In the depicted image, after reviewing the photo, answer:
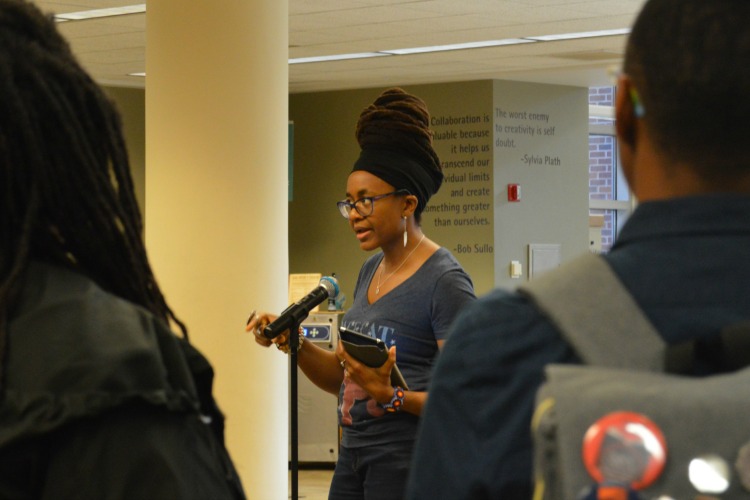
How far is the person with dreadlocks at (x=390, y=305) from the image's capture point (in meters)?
2.73

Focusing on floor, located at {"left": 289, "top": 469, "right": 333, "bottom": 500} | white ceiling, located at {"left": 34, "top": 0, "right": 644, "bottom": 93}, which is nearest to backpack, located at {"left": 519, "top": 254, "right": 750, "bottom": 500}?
white ceiling, located at {"left": 34, "top": 0, "right": 644, "bottom": 93}

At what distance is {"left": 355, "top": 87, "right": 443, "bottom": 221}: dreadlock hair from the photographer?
307 cm

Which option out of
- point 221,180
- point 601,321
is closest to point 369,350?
point 601,321

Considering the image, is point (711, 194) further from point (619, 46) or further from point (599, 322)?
point (619, 46)

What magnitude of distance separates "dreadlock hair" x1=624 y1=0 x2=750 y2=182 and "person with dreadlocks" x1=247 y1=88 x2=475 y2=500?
1720mm

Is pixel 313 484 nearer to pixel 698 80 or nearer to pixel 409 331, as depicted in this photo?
pixel 409 331

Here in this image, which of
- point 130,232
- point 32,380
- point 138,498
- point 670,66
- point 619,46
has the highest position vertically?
point 619,46

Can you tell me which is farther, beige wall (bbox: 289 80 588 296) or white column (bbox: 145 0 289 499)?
beige wall (bbox: 289 80 588 296)

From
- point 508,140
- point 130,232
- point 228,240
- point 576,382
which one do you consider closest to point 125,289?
point 130,232

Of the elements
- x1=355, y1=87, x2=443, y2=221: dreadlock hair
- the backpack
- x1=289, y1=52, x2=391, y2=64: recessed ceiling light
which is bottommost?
the backpack

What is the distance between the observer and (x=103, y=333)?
1.02 metres

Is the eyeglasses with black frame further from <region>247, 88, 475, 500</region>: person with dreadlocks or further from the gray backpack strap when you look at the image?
the gray backpack strap

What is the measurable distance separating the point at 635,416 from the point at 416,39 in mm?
6978

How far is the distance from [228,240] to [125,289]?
12.7ft
